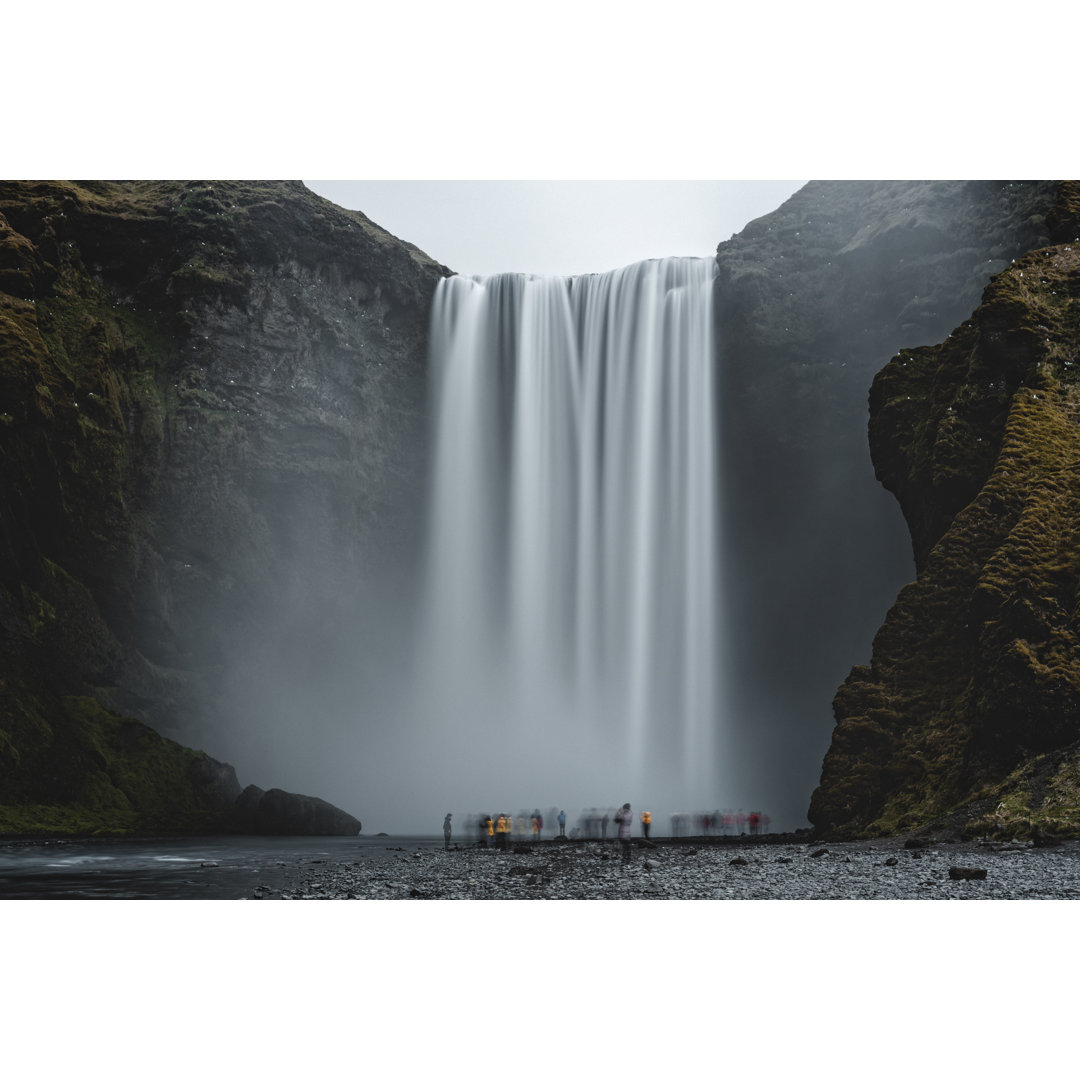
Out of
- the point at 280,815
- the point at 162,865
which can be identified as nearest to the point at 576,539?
the point at 280,815

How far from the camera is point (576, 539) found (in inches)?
1731

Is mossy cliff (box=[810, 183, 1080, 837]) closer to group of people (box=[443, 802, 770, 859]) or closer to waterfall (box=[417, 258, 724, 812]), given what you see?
group of people (box=[443, 802, 770, 859])

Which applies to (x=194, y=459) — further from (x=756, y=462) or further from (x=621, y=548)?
(x=756, y=462)

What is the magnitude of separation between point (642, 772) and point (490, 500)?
1371 centimetres

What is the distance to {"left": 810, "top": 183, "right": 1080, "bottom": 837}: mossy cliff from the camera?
63.3 feet

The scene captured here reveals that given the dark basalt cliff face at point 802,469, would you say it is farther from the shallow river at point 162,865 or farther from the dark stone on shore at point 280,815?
the shallow river at point 162,865

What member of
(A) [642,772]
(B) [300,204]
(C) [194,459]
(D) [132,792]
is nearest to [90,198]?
(B) [300,204]

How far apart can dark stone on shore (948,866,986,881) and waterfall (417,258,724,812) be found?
27544 mm

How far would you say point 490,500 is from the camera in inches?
1805

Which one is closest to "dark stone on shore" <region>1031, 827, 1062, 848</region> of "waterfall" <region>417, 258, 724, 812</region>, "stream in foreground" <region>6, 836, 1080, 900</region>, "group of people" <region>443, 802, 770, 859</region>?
"stream in foreground" <region>6, 836, 1080, 900</region>

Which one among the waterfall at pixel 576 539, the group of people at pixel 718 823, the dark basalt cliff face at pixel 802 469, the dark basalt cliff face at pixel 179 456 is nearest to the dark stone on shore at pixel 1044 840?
the group of people at pixel 718 823

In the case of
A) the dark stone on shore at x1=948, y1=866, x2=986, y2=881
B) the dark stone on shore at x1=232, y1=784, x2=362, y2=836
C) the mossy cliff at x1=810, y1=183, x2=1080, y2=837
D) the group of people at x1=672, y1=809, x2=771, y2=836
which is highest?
the mossy cliff at x1=810, y1=183, x2=1080, y2=837

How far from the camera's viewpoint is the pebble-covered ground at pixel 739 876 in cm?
1404

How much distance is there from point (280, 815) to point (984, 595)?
24287 mm
